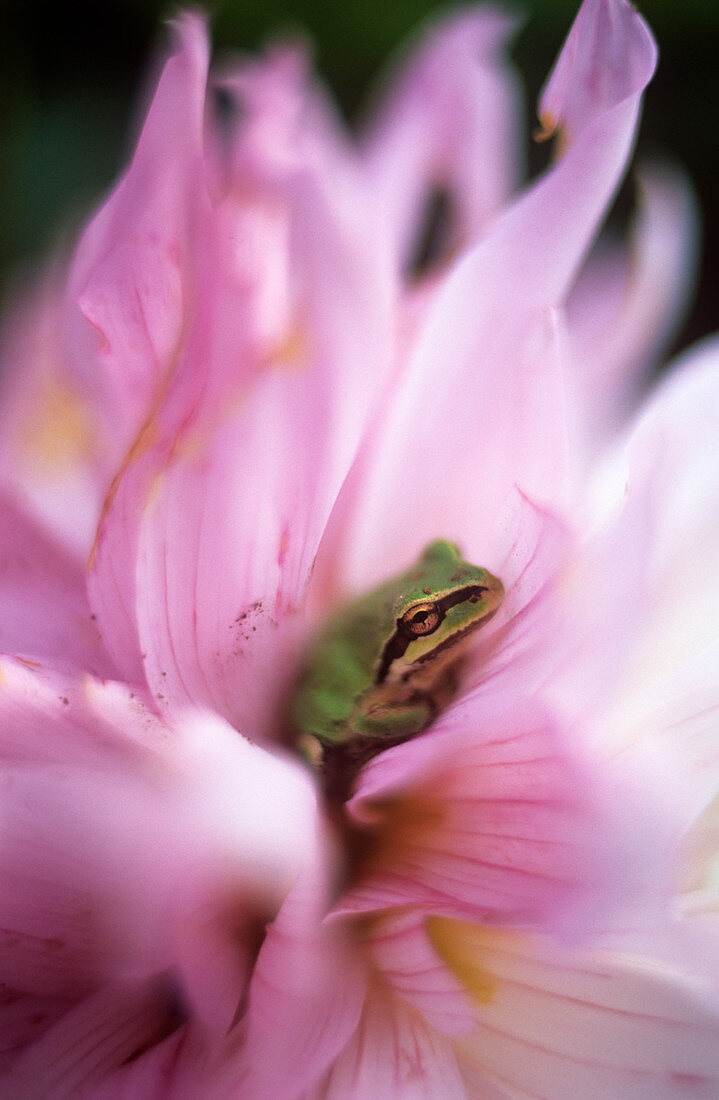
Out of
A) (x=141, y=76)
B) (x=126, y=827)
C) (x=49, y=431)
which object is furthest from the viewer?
(x=141, y=76)

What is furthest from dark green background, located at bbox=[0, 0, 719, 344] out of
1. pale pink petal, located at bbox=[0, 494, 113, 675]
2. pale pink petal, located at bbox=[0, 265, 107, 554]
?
pale pink petal, located at bbox=[0, 494, 113, 675]

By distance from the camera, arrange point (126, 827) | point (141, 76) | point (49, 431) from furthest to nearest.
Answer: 1. point (141, 76)
2. point (49, 431)
3. point (126, 827)

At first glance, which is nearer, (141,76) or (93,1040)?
(93,1040)

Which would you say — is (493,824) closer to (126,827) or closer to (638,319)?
(126,827)

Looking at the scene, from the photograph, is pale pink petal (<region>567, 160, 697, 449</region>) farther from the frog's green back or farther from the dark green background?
the dark green background

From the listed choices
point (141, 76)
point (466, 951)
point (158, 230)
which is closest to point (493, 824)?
point (466, 951)

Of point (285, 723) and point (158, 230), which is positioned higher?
point (158, 230)

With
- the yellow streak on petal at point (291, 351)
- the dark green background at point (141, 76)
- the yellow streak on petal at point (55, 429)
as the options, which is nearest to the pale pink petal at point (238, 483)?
the yellow streak on petal at point (291, 351)

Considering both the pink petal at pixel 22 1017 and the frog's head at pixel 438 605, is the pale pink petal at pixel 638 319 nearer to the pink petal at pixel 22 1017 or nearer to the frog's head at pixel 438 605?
the frog's head at pixel 438 605
